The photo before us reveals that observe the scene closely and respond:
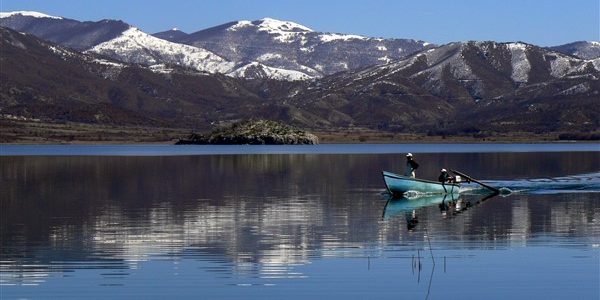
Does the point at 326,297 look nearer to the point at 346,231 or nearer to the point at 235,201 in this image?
the point at 346,231

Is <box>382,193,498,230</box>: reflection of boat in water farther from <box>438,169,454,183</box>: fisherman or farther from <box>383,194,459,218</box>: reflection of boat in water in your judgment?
<box>438,169,454,183</box>: fisherman

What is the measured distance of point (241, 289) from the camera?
3981 cm

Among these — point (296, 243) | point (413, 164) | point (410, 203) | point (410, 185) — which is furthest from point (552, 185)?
point (296, 243)

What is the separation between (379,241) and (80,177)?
219 ft

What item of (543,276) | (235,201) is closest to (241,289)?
(543,276)

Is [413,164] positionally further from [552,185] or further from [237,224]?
[237,224]

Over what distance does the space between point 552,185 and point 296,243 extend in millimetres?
48323

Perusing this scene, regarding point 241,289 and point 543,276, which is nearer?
point 241,289

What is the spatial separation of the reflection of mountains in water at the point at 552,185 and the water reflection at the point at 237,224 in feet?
14.5

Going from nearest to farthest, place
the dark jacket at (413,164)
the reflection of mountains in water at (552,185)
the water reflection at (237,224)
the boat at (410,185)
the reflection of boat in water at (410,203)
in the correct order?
the water reflection at (237,224), the reflection of boat in water at (410,203), the boat at (410,185), the dark jacket at (413,164), the reflection of mountains in water at (552,185)

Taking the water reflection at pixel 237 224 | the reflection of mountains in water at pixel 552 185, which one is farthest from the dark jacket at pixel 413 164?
the reflection of mountains in water at pixel 552 185

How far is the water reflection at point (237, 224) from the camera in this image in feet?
156

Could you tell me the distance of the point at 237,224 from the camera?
205 ft

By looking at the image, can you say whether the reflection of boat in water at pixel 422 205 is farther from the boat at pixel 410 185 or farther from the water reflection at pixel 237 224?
the boat at pixel 410 185
